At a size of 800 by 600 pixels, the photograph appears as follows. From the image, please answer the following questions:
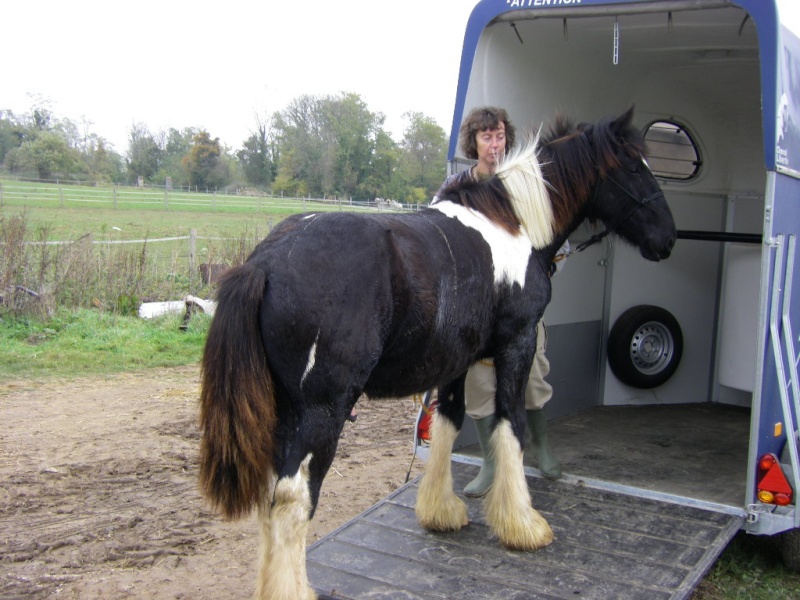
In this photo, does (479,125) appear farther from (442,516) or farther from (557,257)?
(442,516)

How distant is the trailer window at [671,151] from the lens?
553cm

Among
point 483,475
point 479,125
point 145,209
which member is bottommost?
point 483,475

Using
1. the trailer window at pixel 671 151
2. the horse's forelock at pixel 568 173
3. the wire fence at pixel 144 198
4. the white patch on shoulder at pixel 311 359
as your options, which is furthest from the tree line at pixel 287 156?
the white patch on shoulder at pixel 311 359

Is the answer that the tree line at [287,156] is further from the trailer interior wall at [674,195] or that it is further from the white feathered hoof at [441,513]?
the white feathered hoof at [441,513]

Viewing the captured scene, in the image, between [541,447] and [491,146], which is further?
[541,447]

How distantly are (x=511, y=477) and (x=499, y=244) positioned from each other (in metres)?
1.10

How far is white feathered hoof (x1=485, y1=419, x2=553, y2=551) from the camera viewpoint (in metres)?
3.25

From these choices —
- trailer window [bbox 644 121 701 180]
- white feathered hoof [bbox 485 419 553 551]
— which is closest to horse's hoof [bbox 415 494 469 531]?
white feathered hoof [bbox 485 419 553 551]

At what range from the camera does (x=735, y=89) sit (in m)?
5.51

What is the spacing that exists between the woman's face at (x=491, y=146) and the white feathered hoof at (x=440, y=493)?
1.41m

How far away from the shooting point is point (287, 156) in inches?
655

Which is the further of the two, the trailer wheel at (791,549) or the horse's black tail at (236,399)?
the trailer wheel at (791,549)

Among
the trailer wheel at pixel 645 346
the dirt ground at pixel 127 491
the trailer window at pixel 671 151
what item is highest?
the trailer window at pixel 671 151

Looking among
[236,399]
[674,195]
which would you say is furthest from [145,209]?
[236,399]
